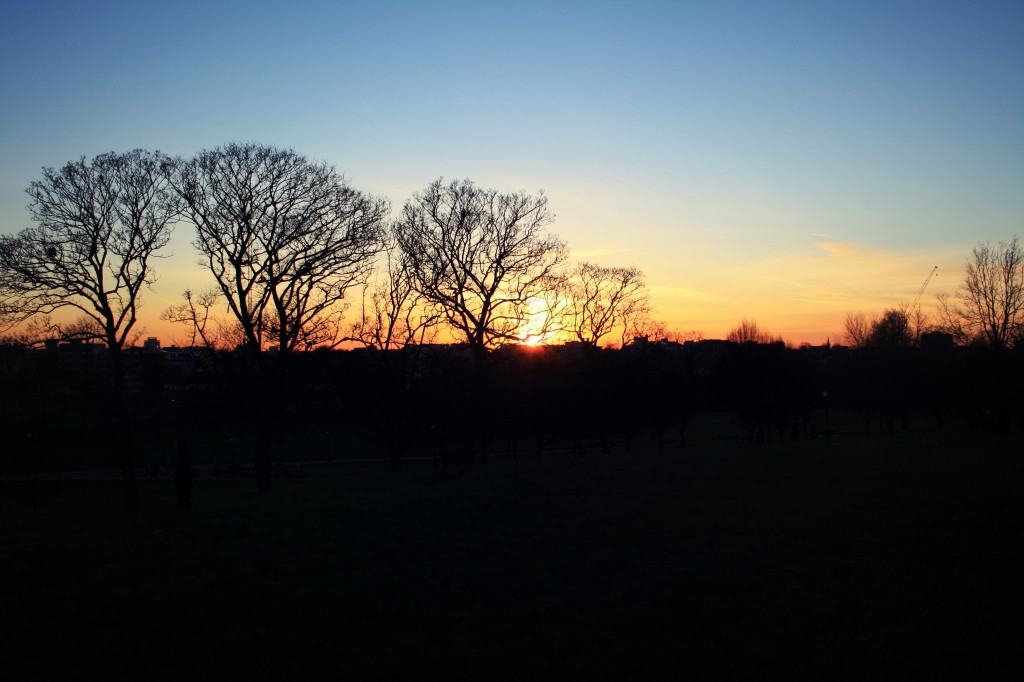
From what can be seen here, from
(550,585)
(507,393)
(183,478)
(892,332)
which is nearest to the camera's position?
(550,585)

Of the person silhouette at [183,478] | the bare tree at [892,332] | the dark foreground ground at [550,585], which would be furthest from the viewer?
the bare tree at [892,332]

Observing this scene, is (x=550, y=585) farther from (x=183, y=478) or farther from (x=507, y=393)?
(x=507, y=393)

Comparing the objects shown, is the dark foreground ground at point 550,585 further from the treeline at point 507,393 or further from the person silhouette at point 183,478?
the treeline at point 507,393

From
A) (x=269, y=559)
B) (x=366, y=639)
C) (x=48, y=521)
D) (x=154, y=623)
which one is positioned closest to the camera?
(x=366, y=639)

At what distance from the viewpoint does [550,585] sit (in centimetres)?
1144

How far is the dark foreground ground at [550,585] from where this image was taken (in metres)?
8.75

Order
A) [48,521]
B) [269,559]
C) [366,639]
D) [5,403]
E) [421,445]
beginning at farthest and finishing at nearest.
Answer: [421,445] < [5,403] < [48,521] < [269,559] < [366,639]

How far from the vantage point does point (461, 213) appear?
35688 millimetres

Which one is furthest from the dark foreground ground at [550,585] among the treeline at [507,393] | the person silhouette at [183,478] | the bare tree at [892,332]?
the bare tree at [892,332]

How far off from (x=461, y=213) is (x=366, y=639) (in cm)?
2793

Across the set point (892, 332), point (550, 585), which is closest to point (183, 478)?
point (550, 585)

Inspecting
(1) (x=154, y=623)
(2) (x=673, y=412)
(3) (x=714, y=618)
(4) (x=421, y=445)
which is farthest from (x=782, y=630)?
(4) (x=421, y=445)

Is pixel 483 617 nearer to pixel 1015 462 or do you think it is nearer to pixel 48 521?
pixel 48 521

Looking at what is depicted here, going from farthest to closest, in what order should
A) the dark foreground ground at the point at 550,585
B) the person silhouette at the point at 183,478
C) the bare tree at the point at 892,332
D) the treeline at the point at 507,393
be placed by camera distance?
the bare tree at the point at 892,332 < the treeline at the point at 507,393 < the person silhouette at the point at 183,478 < the dark foreground ground at the point at 550,585
